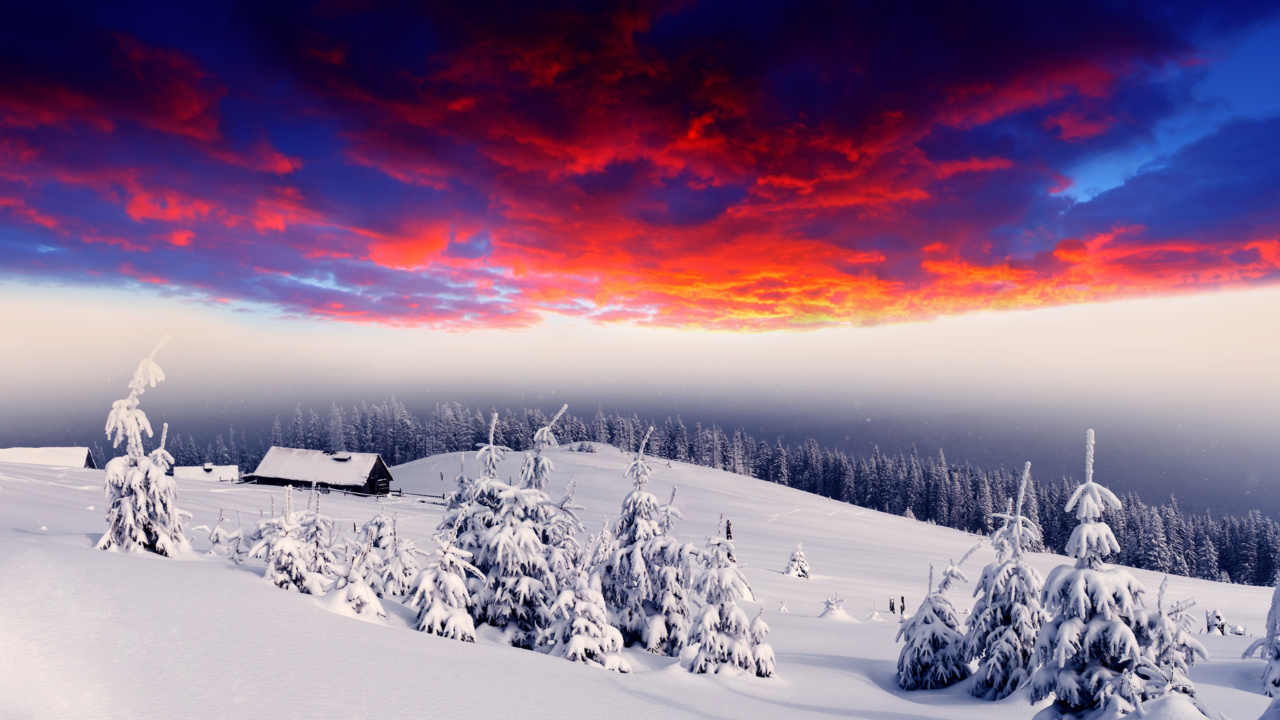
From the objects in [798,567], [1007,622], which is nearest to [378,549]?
[1007,622]

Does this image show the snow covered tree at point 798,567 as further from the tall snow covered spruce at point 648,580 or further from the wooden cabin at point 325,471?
the wooden cabin at point 325,471

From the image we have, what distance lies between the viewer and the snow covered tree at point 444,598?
11.4 m

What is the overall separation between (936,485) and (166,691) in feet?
382

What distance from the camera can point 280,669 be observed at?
697cm

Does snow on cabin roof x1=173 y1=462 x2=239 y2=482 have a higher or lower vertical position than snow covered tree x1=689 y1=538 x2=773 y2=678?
lower

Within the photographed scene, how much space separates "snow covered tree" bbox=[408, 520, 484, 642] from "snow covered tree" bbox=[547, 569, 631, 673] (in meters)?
1.96

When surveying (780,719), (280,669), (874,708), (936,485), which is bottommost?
(936,485)

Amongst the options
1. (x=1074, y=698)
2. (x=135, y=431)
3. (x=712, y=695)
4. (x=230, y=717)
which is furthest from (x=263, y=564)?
(x=1074, y=698)

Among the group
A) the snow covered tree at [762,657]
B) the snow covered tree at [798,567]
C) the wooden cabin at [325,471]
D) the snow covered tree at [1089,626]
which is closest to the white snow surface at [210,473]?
the wooden cabin at [325,471]

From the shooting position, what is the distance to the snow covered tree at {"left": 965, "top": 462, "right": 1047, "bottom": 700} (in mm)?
12060

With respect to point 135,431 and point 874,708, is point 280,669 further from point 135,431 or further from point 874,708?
point 874,708

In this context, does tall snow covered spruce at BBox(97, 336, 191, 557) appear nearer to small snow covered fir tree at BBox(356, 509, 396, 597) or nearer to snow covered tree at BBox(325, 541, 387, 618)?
small snow covered fir tree at BBox(356, 509, 396, 597)

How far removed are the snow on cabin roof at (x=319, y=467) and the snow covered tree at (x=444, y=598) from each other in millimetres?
52618

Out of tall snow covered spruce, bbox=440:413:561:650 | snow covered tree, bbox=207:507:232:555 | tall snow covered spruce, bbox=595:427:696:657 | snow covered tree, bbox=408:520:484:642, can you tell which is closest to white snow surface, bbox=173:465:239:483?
snow covered tree, bbox=207:507:232:555
